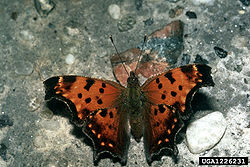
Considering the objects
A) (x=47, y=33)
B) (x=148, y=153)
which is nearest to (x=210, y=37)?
(x=148, y=153)

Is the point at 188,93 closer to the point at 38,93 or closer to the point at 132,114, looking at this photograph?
the point at 132,114

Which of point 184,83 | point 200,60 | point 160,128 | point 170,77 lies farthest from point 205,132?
point 200,60

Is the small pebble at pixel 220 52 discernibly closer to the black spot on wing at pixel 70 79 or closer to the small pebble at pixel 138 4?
the small pebble at pixel 138 4

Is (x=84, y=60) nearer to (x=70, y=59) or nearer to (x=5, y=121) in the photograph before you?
(x=70, y=59)

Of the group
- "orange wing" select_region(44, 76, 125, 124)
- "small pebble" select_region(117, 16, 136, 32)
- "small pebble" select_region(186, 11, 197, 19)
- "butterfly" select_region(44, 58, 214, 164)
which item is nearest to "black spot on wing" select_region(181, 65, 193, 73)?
"butterfly" select_region(44, 58, 214, 164)

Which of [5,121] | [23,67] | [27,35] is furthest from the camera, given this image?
[27,35]

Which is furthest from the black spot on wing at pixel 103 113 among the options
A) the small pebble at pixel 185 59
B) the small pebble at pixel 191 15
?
the small pebble at pixel 191 15
